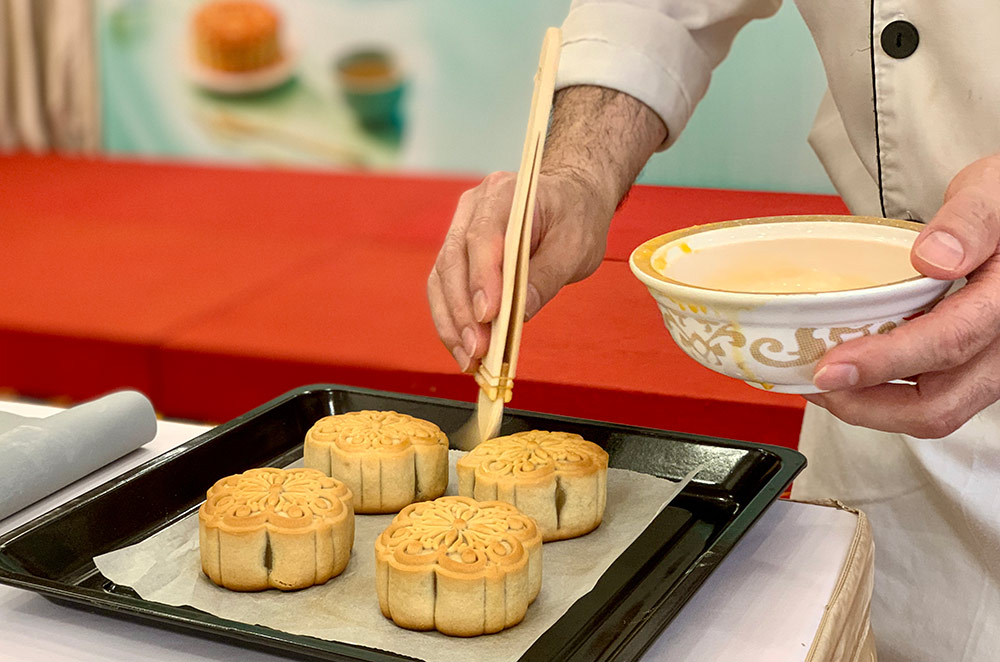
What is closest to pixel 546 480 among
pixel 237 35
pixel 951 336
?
pixel 951 336

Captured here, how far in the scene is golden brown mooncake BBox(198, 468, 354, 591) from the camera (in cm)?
85

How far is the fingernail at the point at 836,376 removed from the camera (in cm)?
70

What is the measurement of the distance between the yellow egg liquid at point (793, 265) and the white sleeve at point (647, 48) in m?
0.43

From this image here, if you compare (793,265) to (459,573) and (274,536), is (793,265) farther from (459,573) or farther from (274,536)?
(274,536)

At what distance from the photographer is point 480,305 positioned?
37.4 inches

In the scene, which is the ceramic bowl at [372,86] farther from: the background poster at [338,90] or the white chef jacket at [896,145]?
the white chef jacket at [896,145]

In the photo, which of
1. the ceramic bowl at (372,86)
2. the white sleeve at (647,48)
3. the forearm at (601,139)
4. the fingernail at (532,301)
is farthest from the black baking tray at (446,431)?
the ceramic bowl at (372,86)

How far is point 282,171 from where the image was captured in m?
3.26

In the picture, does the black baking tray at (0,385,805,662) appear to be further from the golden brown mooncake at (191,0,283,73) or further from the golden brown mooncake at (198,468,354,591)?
the golden brown mooncake at (191,0,283,73)

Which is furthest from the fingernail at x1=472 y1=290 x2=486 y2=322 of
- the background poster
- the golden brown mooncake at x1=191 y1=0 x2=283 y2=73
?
the golden brown mooncake at x1=191 y1=0 x2=283 y2=73

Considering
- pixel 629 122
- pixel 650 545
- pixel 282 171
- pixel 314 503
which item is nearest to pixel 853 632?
pixel 650 545

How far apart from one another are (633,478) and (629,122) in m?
0.41

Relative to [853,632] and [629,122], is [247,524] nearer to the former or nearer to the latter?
[853,632]

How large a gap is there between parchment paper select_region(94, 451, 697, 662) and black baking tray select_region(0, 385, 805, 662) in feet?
0.06
